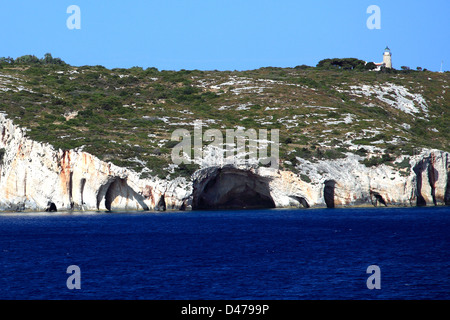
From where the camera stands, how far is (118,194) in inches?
3019

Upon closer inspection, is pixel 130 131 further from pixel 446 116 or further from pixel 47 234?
pixel 446 116

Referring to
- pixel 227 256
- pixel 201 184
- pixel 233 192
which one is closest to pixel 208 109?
pixel 233 192

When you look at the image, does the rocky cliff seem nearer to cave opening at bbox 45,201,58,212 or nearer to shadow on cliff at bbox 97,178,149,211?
cave opening at bbox 45,201,58,212

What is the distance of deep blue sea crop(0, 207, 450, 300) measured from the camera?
3244cm

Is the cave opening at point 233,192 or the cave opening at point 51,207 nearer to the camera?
the cave opening at point 51,207

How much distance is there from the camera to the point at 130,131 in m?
92.2

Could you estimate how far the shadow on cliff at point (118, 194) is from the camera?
75250mm

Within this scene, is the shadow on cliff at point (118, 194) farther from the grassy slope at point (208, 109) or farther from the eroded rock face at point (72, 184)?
the grassy slope at point (208, 109)

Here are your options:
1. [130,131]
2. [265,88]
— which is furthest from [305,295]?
[265,88]

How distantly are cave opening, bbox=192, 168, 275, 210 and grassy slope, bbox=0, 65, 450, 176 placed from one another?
14.3 feet

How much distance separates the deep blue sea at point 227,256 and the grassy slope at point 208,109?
51.5ft

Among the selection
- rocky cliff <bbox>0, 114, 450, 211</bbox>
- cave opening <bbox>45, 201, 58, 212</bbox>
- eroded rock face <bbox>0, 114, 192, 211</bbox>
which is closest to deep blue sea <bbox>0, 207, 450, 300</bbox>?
eroded rock face <bbox>0, 114, 192, 211</bbox>

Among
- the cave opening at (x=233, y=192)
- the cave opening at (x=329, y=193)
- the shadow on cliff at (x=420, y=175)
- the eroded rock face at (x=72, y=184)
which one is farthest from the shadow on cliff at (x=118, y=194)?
the shadow on cliff at (x=420, y=175)
